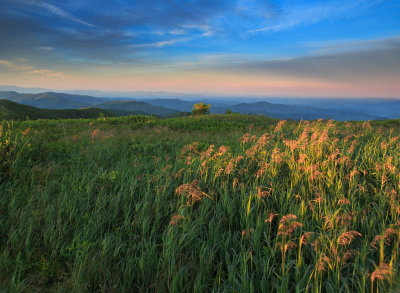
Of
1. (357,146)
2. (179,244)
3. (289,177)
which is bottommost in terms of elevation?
(179,244)

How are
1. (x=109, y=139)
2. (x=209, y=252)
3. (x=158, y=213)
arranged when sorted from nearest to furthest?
(x=209, y=252) → (x=158, y=213) → (x=109, y=139)

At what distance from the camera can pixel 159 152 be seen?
7.70m

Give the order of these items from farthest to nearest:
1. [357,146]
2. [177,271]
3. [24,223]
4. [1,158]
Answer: [357,146] → [1,158] → [24,223] → [177,271]

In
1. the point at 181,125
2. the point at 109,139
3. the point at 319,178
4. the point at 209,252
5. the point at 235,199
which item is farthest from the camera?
the point at 181,125

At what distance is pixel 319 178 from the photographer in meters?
4.34

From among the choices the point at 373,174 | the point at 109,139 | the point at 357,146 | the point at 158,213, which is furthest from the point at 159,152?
the point at 357,146

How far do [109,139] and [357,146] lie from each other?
9788mm

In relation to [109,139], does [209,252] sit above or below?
below

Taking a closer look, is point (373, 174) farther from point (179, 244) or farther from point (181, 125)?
point (181, 125)

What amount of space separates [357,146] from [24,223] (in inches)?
375

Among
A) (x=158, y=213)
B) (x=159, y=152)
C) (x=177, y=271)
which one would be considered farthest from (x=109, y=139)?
(x=177, y=271)

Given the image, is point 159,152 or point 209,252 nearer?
point 209,252

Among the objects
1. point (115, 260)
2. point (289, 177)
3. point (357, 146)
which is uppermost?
point (357, 146)

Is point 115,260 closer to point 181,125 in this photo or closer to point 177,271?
point 177,271
